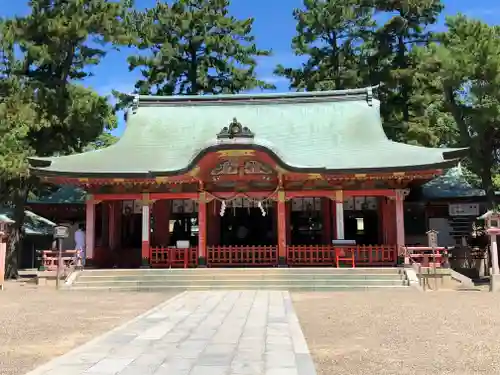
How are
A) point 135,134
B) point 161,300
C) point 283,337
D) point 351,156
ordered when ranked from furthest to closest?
point 135,134, point 351,156, point 161,300, point 283,337

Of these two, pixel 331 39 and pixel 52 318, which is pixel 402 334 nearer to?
pixel 52 318

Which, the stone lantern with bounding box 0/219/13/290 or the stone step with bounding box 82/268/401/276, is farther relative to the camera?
the stone lantern with bounding box 0/219/13/290

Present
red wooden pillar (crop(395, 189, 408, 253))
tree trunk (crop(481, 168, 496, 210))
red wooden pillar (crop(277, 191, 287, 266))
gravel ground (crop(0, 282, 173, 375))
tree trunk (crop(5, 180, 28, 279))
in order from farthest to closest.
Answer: tree trunk (crop(5, 180, 28, 279)), tree trunk (crop(481, 168, 496, 210)), red wooden pillar (crop(277, 191, 287, 266)), red wooden pillar (crop(395, 189, 408, 253)), gravel ground (crop(0, 282, 173, 375))

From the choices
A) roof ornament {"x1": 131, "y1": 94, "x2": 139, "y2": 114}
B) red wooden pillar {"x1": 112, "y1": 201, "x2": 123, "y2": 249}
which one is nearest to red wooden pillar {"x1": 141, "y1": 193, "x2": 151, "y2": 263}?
red wooden pillar {"x1": 112, "y1": 201, "x2": 123, "y2": 249}

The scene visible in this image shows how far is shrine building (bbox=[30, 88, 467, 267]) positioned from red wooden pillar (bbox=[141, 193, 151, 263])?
3cm

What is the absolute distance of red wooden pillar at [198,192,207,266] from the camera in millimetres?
16906

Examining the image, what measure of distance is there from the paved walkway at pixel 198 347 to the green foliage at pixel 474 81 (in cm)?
1079

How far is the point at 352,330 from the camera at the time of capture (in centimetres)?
783

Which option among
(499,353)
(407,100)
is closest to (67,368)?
(499,353)

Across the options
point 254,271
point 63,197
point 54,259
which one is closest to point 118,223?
point 54,259

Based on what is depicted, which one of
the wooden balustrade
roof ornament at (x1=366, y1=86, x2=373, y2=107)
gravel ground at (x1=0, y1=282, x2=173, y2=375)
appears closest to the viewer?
gravel ground at (x1=0, y1=282, x2=173, y2=375)

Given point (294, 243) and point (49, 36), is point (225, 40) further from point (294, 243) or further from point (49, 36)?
point (294, 243)

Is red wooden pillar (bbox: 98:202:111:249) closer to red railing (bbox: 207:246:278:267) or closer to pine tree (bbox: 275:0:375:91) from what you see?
red railing (bbox: 207:246:278:267)

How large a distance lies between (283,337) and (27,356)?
330 centimetres
